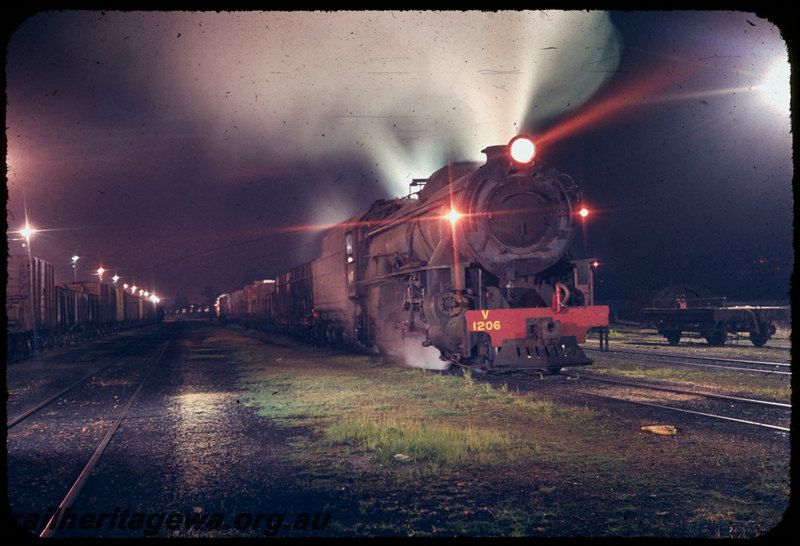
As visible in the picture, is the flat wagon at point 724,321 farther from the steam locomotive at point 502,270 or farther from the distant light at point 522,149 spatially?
the distant light at point 522,149

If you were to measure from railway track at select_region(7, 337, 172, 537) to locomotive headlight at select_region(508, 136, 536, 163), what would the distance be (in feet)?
25.1

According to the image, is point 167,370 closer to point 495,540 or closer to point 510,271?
point 510,271

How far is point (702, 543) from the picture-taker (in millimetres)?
3406

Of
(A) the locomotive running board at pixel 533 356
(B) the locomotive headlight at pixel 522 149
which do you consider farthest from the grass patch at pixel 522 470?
(B) the locomotive headlight at pixel 522 149

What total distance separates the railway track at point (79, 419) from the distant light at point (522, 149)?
7.64 metres

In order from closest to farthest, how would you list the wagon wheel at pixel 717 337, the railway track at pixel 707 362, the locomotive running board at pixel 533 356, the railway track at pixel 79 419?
the railway track at pixel 79 419 < the locomotive running board at pixel 533 356 < the railway track at pixel 707 362 < the wagon wheel at pixel 717 337

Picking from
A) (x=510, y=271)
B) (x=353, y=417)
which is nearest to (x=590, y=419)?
(x=353, y=417)

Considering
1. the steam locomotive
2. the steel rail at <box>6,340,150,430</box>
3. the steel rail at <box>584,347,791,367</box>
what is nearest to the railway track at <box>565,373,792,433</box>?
the steam locomotive

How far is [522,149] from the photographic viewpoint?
1028 centimetres

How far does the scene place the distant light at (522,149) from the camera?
1027 centimetres

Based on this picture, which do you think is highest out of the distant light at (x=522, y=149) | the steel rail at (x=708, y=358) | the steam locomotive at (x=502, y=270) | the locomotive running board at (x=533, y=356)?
the distant light at (x=522, y=149)

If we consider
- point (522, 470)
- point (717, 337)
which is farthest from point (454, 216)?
point (717, 337)

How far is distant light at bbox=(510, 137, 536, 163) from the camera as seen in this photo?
404 inches

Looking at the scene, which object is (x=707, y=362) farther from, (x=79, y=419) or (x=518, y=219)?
(x=79, y=419)
